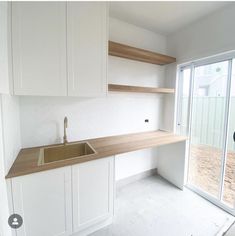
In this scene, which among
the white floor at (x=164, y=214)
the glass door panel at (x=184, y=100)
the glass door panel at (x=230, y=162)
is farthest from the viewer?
the glass door panel at (x=184, y=100)

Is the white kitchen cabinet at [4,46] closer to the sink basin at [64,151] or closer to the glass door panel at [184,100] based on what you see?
the sink basin at [64,151]

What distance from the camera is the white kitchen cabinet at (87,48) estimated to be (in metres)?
1.41

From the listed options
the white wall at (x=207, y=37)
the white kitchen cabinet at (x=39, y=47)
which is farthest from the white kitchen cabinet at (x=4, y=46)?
the white wall at (x=207, y=37)

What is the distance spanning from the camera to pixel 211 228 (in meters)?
1.61

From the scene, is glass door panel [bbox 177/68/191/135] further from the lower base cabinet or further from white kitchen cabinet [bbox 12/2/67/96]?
white kitchen cabinet [bbox 12/2/67/96]

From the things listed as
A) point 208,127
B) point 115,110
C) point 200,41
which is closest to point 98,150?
point 115,110

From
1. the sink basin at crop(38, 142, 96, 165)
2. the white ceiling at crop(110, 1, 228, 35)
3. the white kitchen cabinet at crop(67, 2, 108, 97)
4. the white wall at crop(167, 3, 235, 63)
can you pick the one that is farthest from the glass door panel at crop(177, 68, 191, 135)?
the sink basin at crop(38, 142, 96, 165)

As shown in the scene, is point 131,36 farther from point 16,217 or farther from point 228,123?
point 16,217

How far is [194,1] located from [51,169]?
236 centimetres

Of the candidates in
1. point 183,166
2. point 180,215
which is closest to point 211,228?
point 180,215

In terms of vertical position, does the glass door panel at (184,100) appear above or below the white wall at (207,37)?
below

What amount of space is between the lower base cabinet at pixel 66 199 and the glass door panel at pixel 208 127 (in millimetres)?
1544

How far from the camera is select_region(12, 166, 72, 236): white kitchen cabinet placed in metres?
1.14

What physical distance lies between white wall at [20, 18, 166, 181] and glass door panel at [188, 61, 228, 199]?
64 cm
